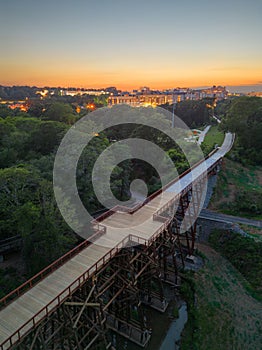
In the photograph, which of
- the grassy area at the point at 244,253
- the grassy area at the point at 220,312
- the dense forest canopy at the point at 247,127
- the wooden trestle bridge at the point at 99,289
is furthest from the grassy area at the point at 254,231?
the dense forest canopy at the point at 247,127

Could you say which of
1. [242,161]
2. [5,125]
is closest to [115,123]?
[5,125]

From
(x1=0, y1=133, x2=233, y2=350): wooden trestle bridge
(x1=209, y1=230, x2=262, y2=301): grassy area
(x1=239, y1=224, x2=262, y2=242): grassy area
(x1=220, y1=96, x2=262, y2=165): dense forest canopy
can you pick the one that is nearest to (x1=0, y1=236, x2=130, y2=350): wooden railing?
(x1=0, y1=133, x2=233, y2=350): wooden trestle bridge

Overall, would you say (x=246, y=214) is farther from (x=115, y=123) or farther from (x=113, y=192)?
(x=115, y=123)

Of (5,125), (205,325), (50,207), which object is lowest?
(205,325)

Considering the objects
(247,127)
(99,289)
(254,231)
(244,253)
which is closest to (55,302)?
(99,289)

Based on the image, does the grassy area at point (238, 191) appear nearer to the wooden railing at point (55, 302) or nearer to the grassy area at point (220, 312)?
the grassy area at point (220, 312)

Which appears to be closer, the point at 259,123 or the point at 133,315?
the point at 133,315

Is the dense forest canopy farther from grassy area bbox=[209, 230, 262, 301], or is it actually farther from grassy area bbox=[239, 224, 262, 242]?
grassy area bbox=[209, 230, 262, 301]
